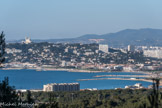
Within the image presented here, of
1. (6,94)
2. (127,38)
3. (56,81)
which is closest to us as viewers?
(6,94)

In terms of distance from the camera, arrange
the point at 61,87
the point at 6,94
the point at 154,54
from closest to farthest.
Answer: the point at 6,94 → the point at 61,87 → the point at 154,54

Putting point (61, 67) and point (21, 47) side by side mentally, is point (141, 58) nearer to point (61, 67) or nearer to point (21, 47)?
point (61, 67)

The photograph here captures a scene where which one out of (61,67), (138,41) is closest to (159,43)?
(138,41)

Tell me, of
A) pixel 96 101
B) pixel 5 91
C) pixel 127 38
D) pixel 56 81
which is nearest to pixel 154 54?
pixel 56 81

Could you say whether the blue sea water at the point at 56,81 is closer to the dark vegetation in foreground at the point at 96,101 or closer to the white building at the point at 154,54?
the dark vegetation in foreground at the point at 96,101

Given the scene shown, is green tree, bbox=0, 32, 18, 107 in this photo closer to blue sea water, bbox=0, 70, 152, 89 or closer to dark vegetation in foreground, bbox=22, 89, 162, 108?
dark vegetation in foreground, bbox=22, 89, 162, 108

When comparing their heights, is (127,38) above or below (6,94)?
above

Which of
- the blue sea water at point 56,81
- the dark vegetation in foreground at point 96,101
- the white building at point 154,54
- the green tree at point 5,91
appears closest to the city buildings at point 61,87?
the blue sea water at point 56,81

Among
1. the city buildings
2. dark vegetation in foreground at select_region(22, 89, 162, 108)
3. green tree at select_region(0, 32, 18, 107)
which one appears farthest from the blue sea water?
green tree at select_region(0, 32, 18, 107)

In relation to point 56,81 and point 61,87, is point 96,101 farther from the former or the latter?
point 56,81
